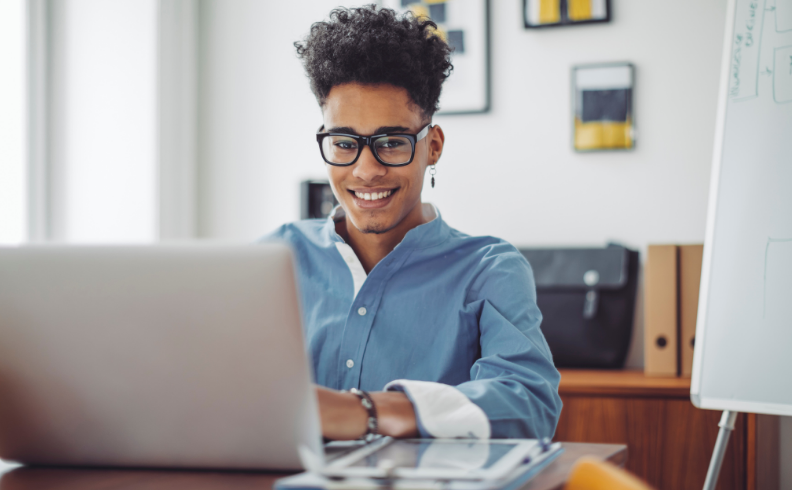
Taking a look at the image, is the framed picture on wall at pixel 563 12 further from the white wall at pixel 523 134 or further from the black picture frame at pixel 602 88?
the black picture frame at pixel 602 88

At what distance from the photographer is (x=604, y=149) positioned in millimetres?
2168

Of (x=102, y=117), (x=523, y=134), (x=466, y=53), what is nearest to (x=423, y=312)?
(x=523, y=134)

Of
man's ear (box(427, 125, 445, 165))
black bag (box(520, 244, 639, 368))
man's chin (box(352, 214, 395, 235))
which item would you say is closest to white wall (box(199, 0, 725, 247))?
black bag (box(520, 244, 639, 368))

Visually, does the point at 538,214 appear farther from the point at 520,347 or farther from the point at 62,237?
the point at 62,237

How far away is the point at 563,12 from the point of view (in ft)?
7.26

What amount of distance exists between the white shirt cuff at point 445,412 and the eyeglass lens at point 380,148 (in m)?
0.50

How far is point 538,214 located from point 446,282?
3.91ft

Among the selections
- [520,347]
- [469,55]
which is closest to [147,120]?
[469,55]

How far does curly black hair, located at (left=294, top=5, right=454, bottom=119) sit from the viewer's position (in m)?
1.15

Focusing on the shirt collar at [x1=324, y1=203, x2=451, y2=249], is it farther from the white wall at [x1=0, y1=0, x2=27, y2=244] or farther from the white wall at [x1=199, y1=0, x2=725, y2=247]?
the white wall at [x1=0, y1=0, x2=27, y2=244]

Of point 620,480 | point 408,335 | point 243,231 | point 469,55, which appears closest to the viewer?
point 620,480

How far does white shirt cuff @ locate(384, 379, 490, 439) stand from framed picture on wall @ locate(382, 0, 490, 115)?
168 cm

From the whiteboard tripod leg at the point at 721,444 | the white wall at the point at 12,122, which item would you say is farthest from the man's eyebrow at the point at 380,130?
the white wall at the point at 12,122

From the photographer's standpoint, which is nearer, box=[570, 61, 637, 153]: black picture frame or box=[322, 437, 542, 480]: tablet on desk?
box=[322, 437, 542, 480]: tablet on desk
